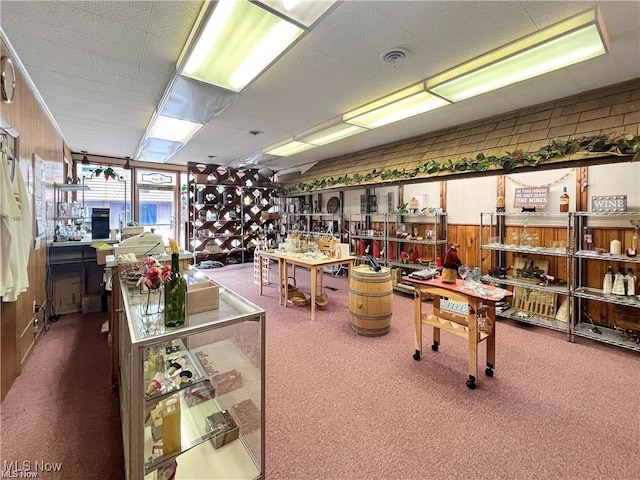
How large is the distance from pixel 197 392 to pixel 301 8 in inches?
95.9

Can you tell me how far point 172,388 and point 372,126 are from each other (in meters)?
3.96

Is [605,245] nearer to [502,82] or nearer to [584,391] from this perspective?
[584,391]

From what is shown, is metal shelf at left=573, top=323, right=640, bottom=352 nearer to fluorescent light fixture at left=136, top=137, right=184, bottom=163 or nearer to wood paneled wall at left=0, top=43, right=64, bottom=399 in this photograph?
wood paneled wall at left=0, top=43, right=64, bottom=399

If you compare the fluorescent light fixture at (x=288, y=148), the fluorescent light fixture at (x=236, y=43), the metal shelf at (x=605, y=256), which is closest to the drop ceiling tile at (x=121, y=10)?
the fluorescent light fixture at (x=236, y=43)

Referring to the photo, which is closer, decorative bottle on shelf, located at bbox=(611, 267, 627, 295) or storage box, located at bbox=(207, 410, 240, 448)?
storage box, located at bbox=(207, 410, 240, 448)

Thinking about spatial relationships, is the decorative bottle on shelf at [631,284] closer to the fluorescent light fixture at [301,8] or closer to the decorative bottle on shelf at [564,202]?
the decorative bottle on shelf at [564,202]

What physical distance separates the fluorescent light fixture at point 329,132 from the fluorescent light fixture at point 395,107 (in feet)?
0.67

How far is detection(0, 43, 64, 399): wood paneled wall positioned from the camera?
7.67 feet

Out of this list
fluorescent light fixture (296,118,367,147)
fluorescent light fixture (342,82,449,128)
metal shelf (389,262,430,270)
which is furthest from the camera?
metal shelf (389,262,430,270)

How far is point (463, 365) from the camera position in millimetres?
2791

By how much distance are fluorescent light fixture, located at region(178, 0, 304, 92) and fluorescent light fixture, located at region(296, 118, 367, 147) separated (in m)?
1.61

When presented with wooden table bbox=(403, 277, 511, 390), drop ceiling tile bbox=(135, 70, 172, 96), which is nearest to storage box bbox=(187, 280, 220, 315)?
wooden table bbox=(403, 277, 511, 390)

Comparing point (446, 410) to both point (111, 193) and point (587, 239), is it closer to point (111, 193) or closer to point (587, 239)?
point (587, 239)

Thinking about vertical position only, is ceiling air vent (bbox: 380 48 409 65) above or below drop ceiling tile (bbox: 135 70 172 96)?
below
